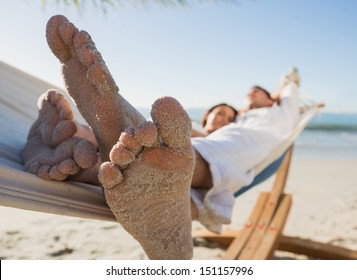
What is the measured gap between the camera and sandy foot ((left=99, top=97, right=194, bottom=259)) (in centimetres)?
66

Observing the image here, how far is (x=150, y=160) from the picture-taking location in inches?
27.0

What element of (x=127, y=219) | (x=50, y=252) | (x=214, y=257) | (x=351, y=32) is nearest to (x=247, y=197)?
(x=214, y=257)

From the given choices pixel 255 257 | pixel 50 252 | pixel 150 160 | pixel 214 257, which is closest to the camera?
pixel 150 160

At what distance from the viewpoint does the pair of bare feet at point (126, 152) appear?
0.67m

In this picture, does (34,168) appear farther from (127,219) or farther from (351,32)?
(351,32)

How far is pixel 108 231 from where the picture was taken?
181 centimetres

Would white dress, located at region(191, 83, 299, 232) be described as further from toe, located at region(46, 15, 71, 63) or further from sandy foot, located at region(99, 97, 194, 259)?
toe, located at region(46, 15, 71, 63)

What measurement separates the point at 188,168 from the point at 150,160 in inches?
3.0

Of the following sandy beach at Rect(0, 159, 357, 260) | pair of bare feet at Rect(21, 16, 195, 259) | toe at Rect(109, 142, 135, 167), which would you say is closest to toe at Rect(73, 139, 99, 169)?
pair of bare feet at Rect(21, 16, 195, 259)

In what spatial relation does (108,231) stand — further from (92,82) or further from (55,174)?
(92,82)

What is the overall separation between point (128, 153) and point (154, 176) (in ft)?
0.25

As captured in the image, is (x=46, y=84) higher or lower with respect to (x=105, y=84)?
lower
